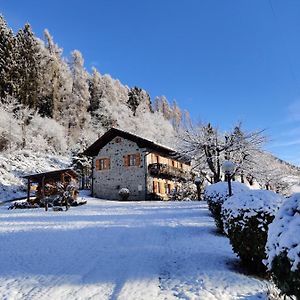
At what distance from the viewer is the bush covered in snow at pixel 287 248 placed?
2.99 m

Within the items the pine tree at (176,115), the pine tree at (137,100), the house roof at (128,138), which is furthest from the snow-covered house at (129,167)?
the pine tree at (176,115)

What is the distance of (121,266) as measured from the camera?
5910 mm

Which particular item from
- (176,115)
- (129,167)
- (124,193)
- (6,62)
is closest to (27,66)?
(6,62)

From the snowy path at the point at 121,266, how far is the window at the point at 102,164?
22.6 meters

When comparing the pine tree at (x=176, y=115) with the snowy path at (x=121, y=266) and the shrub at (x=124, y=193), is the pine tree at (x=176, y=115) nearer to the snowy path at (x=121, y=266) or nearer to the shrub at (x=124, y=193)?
the shrub at (x=124, y=193)

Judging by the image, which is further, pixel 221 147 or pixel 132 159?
pixel 132 159

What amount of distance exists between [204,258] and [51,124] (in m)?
41.1

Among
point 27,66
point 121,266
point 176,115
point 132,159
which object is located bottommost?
point 121,266

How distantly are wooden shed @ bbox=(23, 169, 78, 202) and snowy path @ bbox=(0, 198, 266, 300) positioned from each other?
12931 mm

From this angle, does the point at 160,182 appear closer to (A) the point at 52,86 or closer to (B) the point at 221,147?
(B) the point at 221,147

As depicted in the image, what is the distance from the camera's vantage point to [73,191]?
75.0ft

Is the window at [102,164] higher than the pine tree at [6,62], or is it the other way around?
the pine tree at [6,62]

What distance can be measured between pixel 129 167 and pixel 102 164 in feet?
10.8

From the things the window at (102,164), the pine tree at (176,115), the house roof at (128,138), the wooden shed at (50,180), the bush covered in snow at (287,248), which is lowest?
the bush covered in snow at (287,248)
